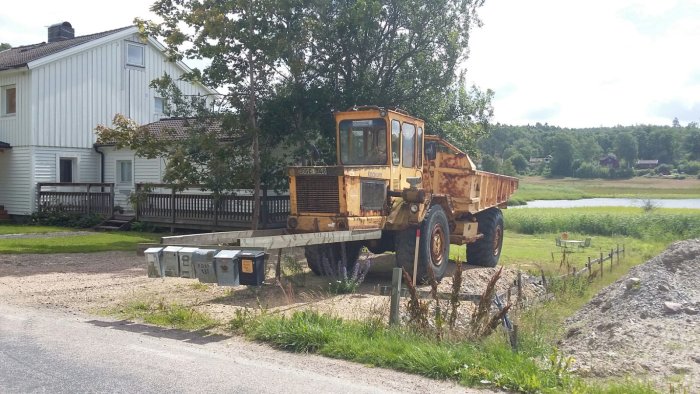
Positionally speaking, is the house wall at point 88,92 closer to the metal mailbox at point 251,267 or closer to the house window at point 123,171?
the house window at point 123,171

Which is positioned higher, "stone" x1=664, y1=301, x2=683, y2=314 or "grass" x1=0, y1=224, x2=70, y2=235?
"grass" x1=0, y1=224, x2=70, y2=235

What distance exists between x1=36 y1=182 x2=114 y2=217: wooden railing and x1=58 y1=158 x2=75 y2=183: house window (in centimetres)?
81

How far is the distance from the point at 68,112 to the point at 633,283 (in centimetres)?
2331

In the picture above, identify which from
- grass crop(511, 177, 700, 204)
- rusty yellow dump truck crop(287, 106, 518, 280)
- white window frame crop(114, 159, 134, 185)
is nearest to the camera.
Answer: rusty yellow dump truck crop(287, 106, 518, 280)

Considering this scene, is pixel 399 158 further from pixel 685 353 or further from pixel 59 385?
pixel 59 385

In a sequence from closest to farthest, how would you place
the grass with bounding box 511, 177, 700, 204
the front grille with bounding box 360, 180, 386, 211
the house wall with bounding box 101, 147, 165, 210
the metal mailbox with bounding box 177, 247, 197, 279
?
the metal mailbox with bounding box 177, 247, 197, 279 < the front grille with bounding box 360, 180, 386, 211 < the house wall with bounding box 101, 147, 165, 210 < the grass with bounding box 511, 177, 700, 204

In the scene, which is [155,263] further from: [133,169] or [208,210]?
[133,169]

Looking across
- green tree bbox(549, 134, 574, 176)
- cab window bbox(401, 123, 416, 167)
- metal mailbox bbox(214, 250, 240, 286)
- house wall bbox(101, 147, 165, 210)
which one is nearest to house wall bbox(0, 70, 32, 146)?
house wall bbox(101, 147, 165, 210)

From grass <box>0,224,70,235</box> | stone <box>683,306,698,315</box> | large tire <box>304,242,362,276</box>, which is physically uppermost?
large tire <box>304,242,362,276</box>

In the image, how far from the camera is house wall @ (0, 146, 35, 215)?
87.6 ft

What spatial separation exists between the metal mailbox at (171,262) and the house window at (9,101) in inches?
833

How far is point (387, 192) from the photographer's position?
12414 millimetres

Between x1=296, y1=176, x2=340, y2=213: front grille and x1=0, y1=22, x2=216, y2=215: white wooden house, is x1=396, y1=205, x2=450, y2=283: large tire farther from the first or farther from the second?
x1=0, y1=22, x2=216, y2=215: white wooden house

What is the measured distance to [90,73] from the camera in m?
28.1
